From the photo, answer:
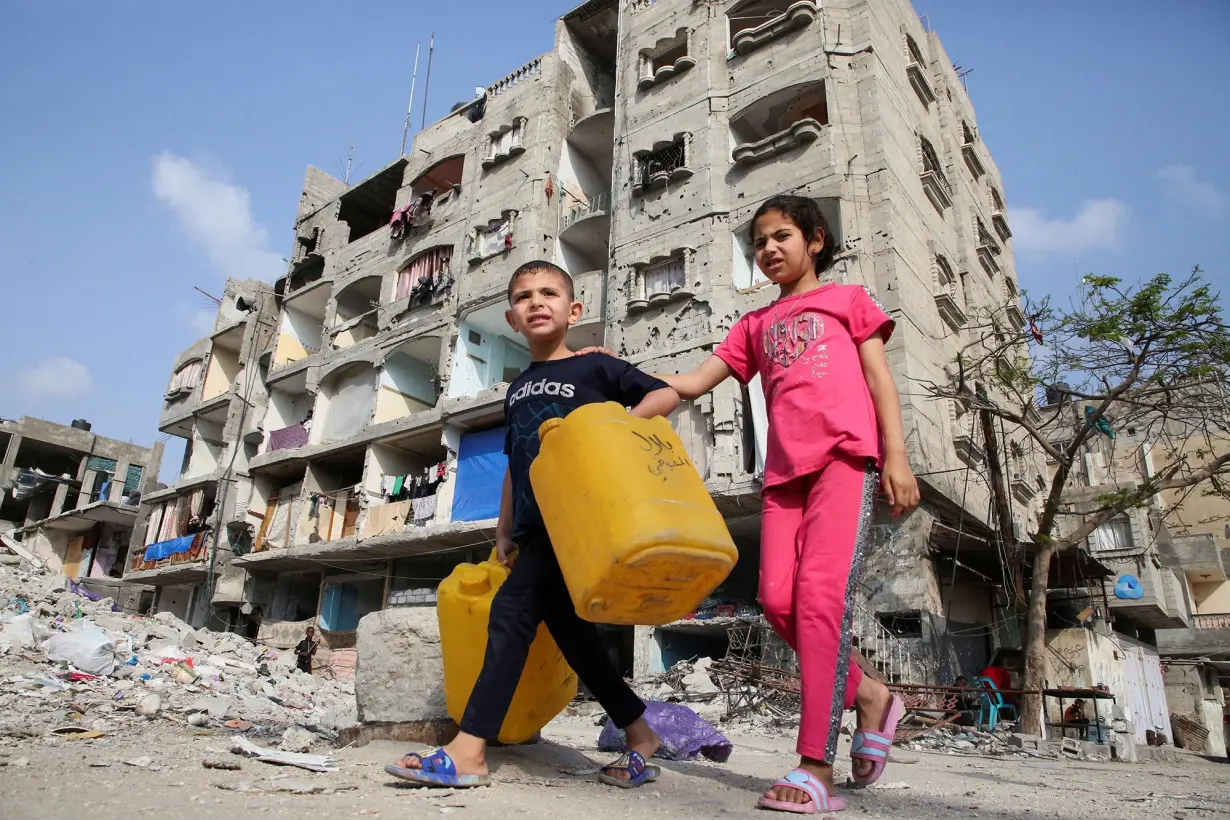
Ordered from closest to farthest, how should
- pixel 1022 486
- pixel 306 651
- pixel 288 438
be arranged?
pixel 1022 486 < pixel 306 651 < pixel 288 438

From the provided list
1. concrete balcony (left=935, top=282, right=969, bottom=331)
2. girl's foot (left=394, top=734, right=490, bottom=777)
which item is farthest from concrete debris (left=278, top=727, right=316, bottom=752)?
concrete balcony (left=935, top=282, right=969, bottom=331)

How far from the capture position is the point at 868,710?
2430 mm

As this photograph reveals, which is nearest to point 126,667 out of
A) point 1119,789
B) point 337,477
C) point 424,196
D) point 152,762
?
point 152,762

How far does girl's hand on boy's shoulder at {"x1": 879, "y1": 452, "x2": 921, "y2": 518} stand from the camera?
2461 mm

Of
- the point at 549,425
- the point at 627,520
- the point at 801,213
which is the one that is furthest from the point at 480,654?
the point at 801,213

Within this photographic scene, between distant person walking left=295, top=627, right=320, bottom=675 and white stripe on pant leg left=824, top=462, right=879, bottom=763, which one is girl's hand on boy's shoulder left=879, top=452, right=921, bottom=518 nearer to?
white stripe on pant leg left=824, top=462, right=879, bottom=763

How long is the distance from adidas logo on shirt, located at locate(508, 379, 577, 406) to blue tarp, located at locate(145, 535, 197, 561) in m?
22.1

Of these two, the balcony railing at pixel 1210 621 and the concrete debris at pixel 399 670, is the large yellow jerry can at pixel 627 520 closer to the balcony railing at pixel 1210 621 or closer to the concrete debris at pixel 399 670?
the concrete debris at pixel 399 670

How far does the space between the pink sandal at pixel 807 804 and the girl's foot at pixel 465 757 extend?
0.77 m

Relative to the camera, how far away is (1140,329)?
9.82 meters

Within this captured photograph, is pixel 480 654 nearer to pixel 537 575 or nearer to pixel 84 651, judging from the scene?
pixel 537 575

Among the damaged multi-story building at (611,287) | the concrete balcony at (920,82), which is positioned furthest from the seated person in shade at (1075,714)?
the concrete balcony at (920,82)

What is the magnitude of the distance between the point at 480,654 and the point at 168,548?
2303 cm

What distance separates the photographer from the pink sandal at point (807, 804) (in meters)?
1.95
